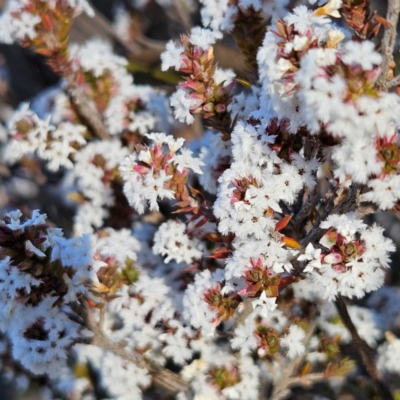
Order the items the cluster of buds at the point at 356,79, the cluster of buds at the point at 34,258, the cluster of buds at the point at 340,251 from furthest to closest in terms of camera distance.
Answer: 1. the cluster of buds at the point at 34,258
2. the cluster of buds at the point at 340,251
3. the cluster of buds at the point at 356,79

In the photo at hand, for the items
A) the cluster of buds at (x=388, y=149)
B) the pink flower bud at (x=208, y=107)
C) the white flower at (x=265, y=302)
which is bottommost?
the white flower at (x=265, y=302)

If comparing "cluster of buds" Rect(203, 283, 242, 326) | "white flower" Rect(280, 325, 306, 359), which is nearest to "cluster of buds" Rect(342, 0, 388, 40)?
Result: "cluster of buds" Rect(203, 283, 242, 326)

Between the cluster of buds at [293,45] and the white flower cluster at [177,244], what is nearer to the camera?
the cluster of buds at [293,45]

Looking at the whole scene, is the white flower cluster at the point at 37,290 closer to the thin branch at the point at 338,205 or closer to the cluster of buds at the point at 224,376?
the cluster of buds at the point at 224,376

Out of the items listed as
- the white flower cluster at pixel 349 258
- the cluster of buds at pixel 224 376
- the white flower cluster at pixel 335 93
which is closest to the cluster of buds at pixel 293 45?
the white flower cluster at pixel 335 93

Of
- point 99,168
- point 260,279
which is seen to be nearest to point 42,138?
point 99,168

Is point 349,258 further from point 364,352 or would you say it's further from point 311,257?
point 364,352
